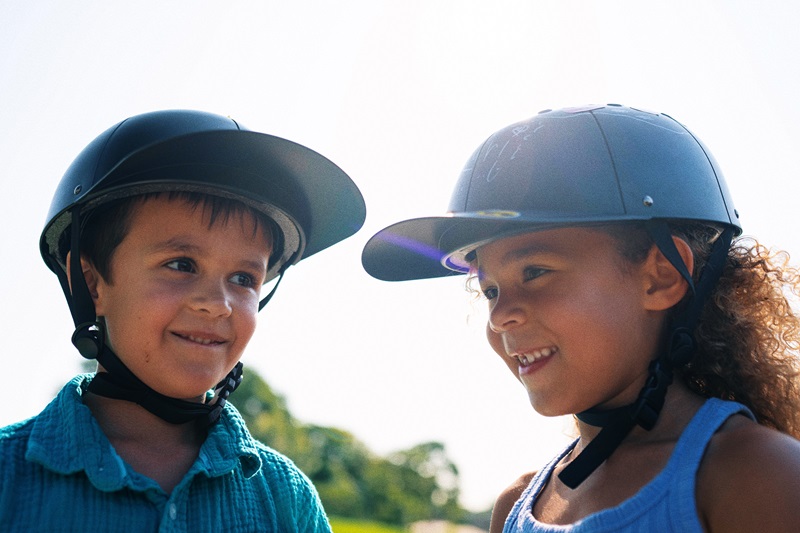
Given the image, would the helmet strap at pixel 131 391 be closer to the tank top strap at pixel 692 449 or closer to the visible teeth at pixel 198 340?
the visible teeth at pixel 198 340

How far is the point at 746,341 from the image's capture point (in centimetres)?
304

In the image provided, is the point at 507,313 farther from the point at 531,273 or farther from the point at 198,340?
the point at 198,340

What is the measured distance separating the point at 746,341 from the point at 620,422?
65 cm

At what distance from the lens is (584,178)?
291cm

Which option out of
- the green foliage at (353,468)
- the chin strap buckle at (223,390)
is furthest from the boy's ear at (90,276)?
the green foliage at (353,468)

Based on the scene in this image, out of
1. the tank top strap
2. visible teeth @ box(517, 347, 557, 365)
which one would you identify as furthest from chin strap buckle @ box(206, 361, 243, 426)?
the tank top strap

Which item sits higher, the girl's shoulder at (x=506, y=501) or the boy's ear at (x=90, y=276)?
the boy's ear at (x=90, y=276)

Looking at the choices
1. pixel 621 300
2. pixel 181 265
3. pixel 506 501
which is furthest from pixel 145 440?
pixel 621 300

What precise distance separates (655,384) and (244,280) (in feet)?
5.25

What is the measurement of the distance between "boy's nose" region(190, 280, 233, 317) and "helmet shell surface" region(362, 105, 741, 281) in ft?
2.47

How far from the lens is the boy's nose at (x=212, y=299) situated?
2922 millimetres

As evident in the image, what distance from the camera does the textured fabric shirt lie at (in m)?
2.58

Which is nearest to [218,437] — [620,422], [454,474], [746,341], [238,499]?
[238,499]

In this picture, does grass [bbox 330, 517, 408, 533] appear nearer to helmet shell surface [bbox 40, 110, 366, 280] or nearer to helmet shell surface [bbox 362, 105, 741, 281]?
helmet shell surface [bbox 40, 110, 366, 280]
